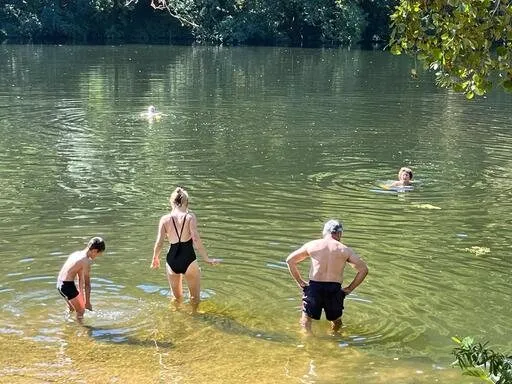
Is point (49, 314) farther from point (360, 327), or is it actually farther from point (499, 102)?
point (499, 102)

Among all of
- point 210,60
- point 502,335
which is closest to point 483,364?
point 502,335

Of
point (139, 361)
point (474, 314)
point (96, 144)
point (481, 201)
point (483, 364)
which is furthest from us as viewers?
point (96, 144)

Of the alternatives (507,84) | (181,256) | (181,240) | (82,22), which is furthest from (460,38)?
(82,22)

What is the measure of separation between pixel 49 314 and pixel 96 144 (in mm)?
13074

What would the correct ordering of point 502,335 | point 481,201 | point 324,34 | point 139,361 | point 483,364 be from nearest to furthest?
1. point 483,364
2. point 139,361
3. point 502,335
4. point 481,201
5. point 324,34

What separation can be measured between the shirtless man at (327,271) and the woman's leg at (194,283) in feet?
4.82

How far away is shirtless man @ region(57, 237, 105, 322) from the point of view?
9.49 metres

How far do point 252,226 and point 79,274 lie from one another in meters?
5.34

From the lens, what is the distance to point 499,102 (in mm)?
33406

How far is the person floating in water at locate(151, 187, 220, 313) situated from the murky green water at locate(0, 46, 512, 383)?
58cm

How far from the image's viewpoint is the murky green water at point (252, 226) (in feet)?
30.0

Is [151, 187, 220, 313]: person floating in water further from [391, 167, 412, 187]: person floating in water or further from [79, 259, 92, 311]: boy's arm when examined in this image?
[391, 167, 412, 187]: person floating in water

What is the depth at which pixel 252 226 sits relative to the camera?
14570 mm

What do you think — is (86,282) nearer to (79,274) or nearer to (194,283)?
(79,274)
